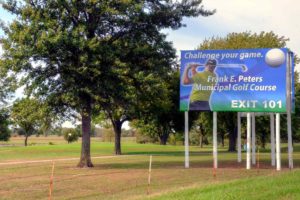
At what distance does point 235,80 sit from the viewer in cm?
2803

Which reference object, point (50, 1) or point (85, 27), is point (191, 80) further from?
point (50, 1)

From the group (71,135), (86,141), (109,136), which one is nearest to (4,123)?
(71,135)

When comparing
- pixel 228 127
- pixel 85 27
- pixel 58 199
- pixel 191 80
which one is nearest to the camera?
pixel 58 199

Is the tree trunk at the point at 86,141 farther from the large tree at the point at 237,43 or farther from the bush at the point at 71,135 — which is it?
the bush at the point at 71,135

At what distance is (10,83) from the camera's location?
93.0ft

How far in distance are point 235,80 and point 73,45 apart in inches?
358

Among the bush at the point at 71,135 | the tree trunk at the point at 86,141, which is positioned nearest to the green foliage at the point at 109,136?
the bush at the point at 71,135

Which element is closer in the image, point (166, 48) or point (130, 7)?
point (130, 7)

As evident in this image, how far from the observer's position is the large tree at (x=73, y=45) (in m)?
26.6

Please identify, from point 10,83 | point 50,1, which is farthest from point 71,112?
point 50,1

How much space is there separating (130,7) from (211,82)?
6195 millimetres

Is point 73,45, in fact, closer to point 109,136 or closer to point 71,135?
point 71,135

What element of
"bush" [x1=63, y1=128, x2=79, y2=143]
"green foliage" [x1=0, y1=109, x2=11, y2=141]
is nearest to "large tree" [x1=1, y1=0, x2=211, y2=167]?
"green foliage" [x1=0, y1=109, x2=11, y2=141]

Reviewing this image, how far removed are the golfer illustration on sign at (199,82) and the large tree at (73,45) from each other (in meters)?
3.50
